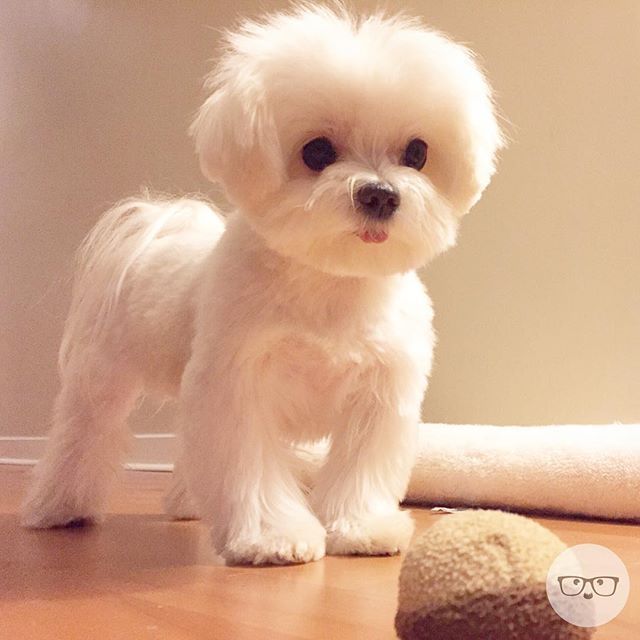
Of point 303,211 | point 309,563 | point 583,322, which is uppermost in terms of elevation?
point 303,211

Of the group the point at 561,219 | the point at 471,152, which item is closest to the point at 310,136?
the point at 471,152

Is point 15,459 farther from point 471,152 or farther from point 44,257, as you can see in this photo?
point 471,152

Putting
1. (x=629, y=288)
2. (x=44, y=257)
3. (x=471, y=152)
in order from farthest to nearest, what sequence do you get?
(x=44, y=257) < (x=629, y=288) < (x=471, y=152)

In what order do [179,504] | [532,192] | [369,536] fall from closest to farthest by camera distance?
[369,536]
[179,504]
[532,192]

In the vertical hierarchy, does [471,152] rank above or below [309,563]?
above

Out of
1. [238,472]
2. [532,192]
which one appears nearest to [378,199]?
[238,472]

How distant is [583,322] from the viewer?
Answer: 6.82 ft

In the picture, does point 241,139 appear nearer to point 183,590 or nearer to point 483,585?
point 183,590

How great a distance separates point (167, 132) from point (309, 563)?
1.54 metres

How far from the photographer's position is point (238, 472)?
1272 mm

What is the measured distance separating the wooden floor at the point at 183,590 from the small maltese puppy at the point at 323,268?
10cm

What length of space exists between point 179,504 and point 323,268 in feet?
2.34

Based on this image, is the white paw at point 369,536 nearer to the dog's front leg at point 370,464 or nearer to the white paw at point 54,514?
the dog's front leg at point 370,464

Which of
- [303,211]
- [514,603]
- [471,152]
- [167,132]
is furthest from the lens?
[167,132]
